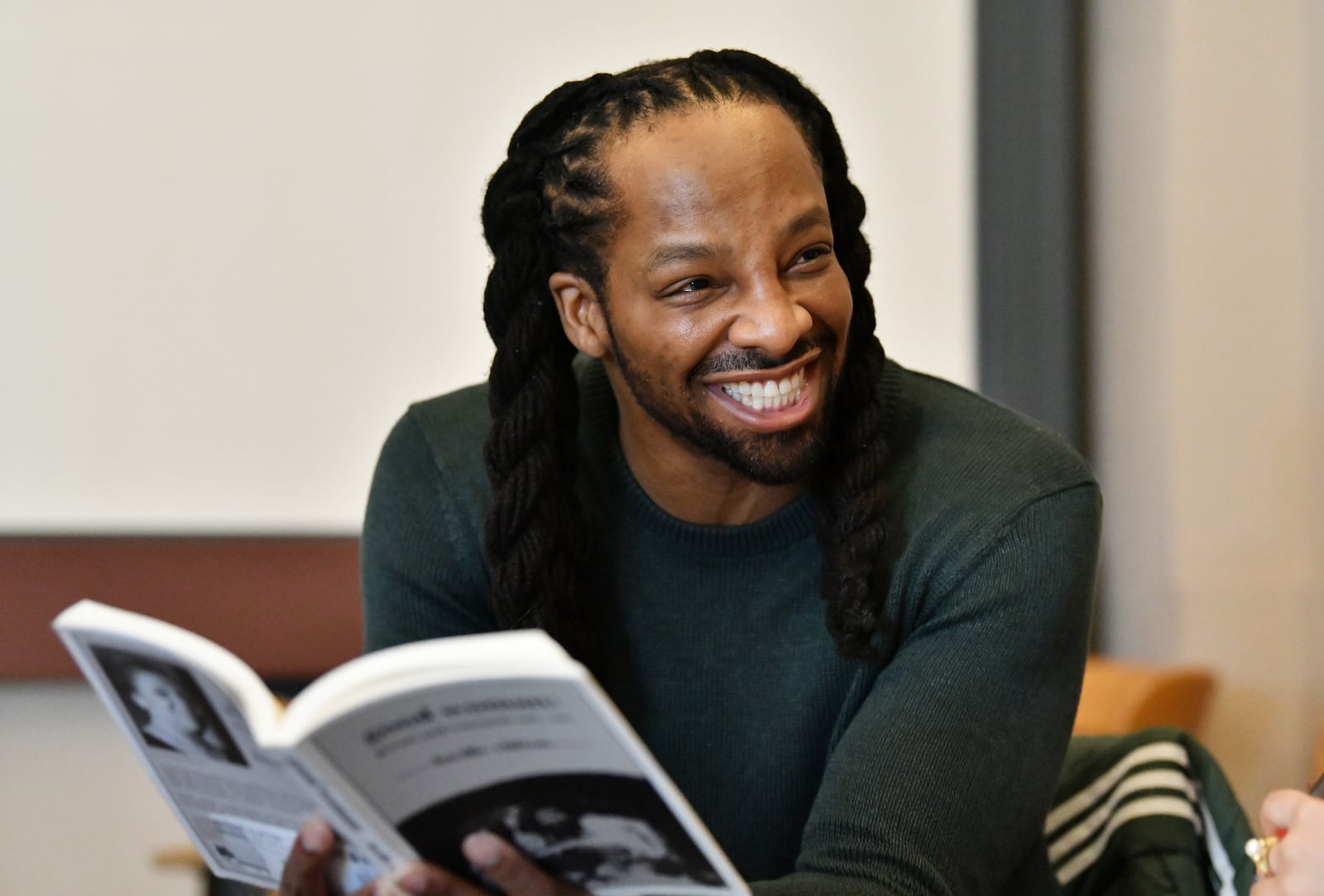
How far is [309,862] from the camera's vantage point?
1014 millimetres

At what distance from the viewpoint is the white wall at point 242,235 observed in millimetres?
2369

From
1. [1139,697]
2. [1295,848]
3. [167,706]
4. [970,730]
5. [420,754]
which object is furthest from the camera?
[1139,697]

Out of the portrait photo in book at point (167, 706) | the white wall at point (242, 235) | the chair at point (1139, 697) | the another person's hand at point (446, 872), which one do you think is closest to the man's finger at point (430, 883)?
the another person's hand at point (446, 872)

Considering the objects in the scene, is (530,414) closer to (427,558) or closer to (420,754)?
(427,558)

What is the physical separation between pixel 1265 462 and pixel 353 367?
5.49 feet

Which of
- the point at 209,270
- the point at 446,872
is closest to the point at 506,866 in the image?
the point at 446,872

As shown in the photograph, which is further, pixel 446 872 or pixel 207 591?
pixel 207 591

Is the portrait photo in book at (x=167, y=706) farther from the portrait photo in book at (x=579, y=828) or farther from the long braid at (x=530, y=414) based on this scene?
the long braid at (x=530, y=414)

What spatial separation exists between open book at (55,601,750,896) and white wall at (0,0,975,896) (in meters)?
1.47

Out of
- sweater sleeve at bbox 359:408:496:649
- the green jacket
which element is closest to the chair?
the green jacket

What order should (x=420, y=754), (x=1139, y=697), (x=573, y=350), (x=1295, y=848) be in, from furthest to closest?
(x=1139, y=697)
(x=573, y=350)
(x=1295, y=848)
(x=420, y=754)

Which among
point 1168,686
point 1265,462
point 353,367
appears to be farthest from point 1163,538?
point 353,367

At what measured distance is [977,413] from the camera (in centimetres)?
150

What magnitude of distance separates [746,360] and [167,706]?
23.6 inches
